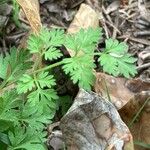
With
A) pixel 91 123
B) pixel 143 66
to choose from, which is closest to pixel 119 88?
pixel 143 66

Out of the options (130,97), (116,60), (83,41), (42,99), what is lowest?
(130,97)

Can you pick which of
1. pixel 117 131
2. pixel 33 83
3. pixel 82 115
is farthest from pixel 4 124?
pixel 117 131

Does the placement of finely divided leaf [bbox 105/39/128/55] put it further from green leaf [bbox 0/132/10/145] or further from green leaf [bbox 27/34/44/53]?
green leaf [bbox 0/132/10/145]

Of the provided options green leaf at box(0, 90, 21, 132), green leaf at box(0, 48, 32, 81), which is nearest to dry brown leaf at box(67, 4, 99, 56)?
green leaf at box(0, 48, 32, 81)

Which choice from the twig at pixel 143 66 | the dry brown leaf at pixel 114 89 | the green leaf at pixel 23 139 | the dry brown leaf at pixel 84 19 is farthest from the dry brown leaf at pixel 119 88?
the green leaf at pixel 23 139

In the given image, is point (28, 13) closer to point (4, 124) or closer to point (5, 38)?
point (5, 38)

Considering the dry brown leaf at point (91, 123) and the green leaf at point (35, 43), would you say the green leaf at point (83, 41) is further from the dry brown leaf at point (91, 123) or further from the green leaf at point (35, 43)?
the dry brown leaf at point (91, 123)

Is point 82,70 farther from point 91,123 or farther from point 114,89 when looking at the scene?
point 114,89
